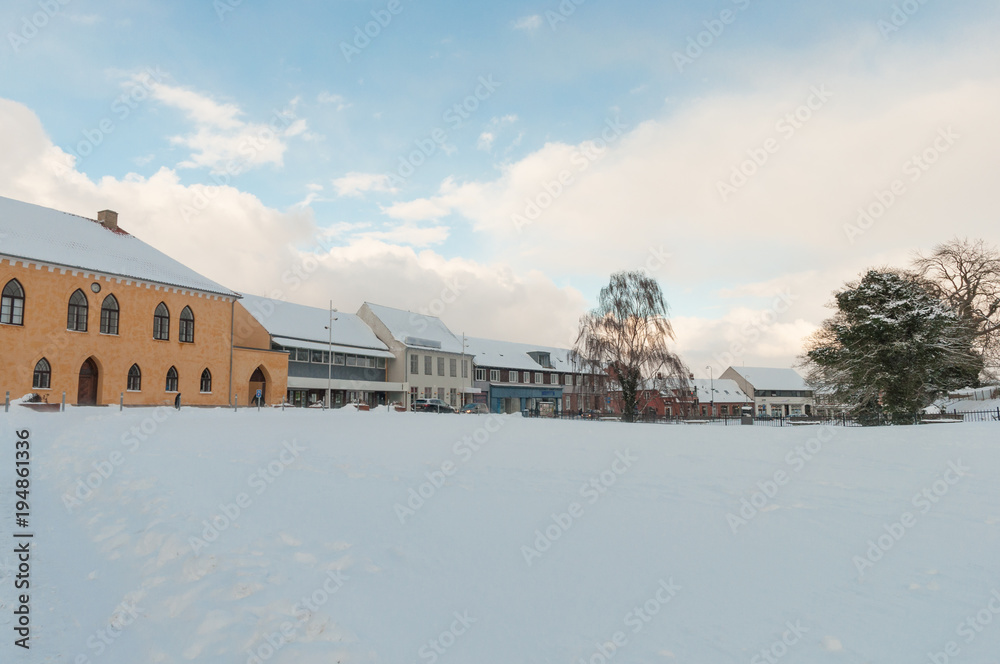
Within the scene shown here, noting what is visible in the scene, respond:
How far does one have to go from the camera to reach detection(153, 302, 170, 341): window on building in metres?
38.7

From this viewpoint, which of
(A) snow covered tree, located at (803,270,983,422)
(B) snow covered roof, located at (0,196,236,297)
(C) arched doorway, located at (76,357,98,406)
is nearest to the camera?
(A) snow covered tree, located at (803,270,983,422)

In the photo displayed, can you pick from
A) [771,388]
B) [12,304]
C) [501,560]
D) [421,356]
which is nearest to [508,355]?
[421,356]

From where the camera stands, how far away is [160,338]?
38719 millimetres

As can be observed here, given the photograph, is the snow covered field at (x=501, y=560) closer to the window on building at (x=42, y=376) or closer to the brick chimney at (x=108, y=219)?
the window on building at (x=42, y=376)

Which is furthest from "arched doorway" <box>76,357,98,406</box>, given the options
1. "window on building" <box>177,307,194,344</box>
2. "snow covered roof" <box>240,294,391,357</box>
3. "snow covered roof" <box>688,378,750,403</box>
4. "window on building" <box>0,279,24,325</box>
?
"snow covered roof" <box>688,378,750,403</box>

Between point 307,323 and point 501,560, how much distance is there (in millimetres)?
51961

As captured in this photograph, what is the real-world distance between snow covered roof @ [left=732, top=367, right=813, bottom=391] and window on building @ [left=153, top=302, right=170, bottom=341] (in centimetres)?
9951

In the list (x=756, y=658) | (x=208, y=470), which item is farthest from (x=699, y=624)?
(x=208, y=470)

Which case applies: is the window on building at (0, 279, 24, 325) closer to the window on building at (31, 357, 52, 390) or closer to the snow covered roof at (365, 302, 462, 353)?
the window on building at (31, 357, 52, 390)

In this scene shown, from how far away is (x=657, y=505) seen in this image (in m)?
10.7

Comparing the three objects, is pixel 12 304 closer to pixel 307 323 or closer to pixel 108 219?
pixel 108 219

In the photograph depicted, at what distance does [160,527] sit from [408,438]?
426 inches

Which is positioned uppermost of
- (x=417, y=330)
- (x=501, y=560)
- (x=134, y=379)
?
(x=417, y=330)

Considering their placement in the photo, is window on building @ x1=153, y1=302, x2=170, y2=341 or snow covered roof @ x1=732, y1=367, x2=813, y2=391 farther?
snow covered roof @ x1=732, y1=367, x2=813, y2=391
